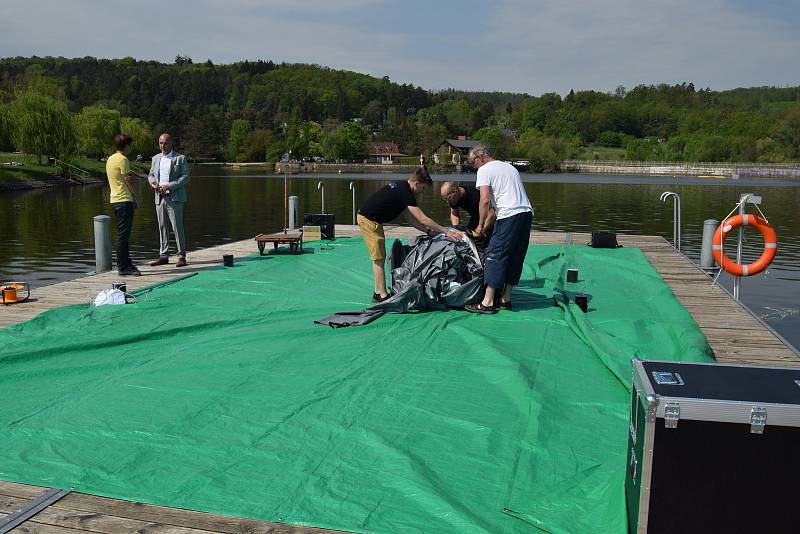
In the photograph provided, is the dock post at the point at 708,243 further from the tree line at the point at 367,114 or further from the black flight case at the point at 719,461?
the tree line at the point at 367,114

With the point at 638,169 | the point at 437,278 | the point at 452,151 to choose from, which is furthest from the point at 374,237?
the point at 452,151

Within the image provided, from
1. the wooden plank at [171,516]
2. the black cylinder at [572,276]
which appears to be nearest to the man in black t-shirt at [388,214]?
the black cylinder at [572,276]

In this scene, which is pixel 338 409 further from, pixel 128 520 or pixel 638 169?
pixel 638 169

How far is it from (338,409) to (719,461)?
2.43m

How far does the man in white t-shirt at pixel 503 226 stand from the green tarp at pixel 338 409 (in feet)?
1.32

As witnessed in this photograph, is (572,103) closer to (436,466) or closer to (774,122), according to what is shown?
(774,122)

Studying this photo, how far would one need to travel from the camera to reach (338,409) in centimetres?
425

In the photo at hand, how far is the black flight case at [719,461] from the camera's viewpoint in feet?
7.64

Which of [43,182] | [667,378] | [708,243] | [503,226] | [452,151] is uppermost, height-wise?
[452,151]

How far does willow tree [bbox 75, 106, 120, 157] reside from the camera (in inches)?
2375

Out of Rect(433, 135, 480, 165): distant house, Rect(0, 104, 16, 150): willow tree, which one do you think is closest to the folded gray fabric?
Rect(0, 104, 16, 150): willow tree

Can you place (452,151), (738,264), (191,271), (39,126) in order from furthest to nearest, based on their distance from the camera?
1. (452,151)
2. (39,126)
3. (738,264)
4. (191,271)

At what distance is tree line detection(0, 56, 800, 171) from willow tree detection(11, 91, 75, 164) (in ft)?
76.8

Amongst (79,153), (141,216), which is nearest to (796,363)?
(141,216)
